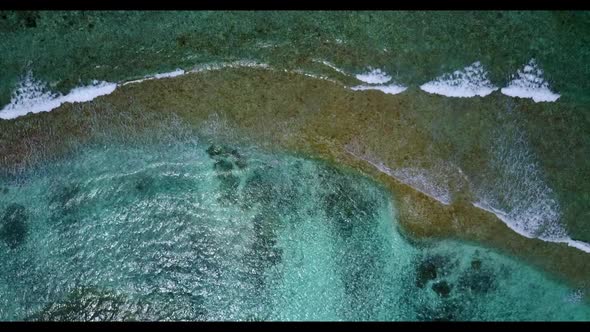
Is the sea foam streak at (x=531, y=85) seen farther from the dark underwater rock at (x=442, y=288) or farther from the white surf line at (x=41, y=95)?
the white surf line at (x=41, y=95)

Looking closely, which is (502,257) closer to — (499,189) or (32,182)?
(499,189)

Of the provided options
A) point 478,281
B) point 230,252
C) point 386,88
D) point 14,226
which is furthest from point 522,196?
point 14,226

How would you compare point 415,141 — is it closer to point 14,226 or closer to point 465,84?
point 465,84

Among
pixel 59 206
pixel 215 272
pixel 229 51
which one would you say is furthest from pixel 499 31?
pixel 59 206

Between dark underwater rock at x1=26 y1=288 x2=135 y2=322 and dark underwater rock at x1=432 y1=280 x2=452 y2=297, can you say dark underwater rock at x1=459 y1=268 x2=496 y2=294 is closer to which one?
dark underwater rock at x1=432 y1=280 x2=452 y2=297

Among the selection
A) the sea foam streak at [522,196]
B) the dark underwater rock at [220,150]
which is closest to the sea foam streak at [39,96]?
the dark underwater rock at [220,150]

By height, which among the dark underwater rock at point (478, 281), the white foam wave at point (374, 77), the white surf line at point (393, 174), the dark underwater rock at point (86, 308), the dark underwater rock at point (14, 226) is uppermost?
the white foam wave at point (374, 77)

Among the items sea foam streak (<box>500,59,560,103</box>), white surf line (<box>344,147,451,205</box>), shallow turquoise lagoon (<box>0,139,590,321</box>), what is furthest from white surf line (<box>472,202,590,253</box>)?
sea foam streak (<box>500,59,560,103</box>)
